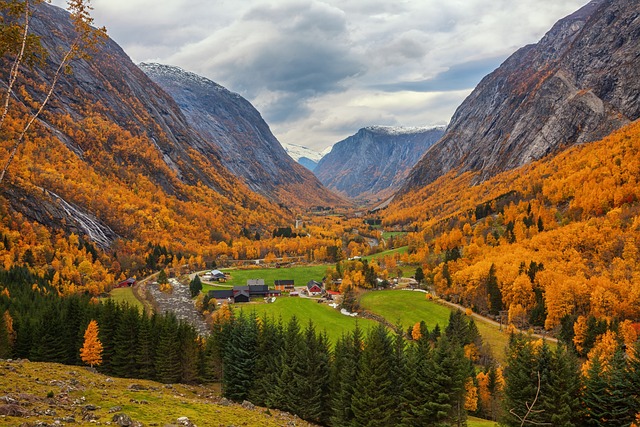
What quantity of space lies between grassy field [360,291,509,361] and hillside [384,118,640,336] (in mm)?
7222

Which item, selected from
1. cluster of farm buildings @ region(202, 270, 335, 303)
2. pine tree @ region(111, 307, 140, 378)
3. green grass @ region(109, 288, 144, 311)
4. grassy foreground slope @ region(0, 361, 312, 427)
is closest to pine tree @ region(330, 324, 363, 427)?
grassy foreground slope @ region(0, 361, 312, 427)

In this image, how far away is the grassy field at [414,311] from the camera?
84000 mm

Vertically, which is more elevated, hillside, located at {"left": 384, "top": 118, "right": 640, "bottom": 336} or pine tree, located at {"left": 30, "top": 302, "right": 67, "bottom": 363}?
hillside, located at {"left": 384, "top": 118, "right": 640, "bottom": 336}

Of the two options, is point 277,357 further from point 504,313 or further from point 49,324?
point 504,313

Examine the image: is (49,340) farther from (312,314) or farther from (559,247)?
(559,247)

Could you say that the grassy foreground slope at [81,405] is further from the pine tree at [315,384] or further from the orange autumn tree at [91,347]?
the orange autumn tree at [91,347]

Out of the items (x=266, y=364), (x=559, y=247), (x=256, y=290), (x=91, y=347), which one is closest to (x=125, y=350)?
(x=91, y=347)

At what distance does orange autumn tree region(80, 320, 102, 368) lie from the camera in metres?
55.0

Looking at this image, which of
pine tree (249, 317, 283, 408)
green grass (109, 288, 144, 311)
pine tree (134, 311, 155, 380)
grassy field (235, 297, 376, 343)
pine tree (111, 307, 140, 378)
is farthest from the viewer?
green grass (109, 288, 144, 311)

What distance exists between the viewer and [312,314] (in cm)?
9962

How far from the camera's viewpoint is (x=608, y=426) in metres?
33.1

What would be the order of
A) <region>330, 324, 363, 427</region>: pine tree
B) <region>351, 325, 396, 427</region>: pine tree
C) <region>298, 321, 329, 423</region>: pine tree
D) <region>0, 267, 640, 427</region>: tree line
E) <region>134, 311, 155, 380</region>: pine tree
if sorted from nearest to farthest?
1. <region>0, 267, 640, 427</region>: tree line
2. <region>351, 325, 396, 427</region>: pine tree
3. <region>330, 324, 363, 427</region>: pine tree
4. <region>298, 321, 329, 423</region>: pine tree
5. <region>134, 311, 155, 380</region>: pine tree

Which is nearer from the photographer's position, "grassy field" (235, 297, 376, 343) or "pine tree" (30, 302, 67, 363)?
"pine tree" (30, 302, 67, 363)

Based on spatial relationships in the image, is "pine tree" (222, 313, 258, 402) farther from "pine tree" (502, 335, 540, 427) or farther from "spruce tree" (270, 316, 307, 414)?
"pine tree" (502, 335, 540, 427)
